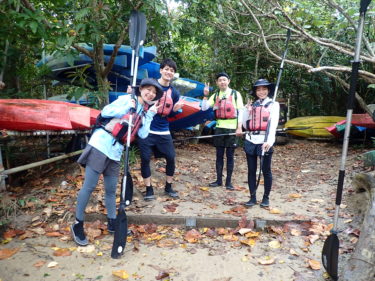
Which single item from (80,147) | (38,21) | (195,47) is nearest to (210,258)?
(38,21)

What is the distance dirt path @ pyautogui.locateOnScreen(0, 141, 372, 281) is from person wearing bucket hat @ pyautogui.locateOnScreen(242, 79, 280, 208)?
0.50 metres

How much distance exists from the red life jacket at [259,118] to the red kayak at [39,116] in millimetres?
2259

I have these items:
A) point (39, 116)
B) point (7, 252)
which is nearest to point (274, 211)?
point (7, 252)

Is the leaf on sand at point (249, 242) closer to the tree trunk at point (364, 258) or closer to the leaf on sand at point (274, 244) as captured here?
the leaf on sand at point (274, 244)

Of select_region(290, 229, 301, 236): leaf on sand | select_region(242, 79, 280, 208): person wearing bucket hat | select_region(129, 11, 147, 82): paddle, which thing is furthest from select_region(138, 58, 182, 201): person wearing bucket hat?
select_region(290, 229, 301, 236): leaf on sand

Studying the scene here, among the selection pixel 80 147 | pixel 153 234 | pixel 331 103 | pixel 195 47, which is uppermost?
pixel 195 47

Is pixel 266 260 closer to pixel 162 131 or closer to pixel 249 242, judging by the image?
pixel 249 242

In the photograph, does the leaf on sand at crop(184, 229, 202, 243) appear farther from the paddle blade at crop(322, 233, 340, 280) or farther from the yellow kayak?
the yellow kayak

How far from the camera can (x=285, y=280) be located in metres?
2.70

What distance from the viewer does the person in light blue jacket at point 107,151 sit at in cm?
311

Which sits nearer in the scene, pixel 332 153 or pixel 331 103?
pixel 332 153

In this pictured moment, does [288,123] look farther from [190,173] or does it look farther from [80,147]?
[80,147]

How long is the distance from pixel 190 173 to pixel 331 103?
760cm

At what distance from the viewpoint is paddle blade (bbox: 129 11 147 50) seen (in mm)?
3795
